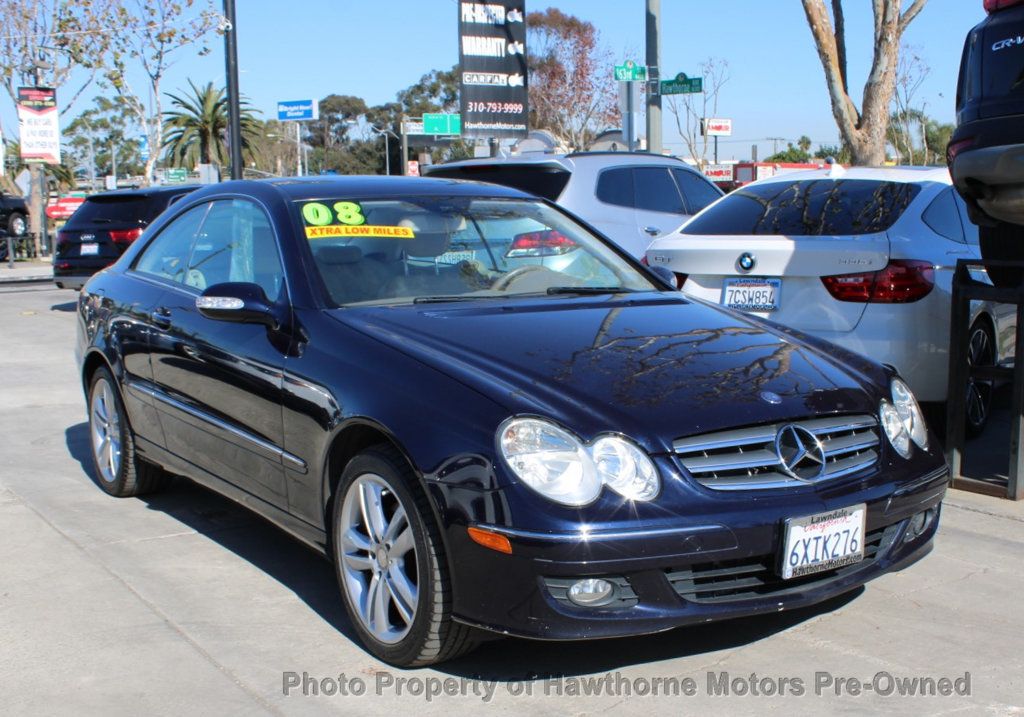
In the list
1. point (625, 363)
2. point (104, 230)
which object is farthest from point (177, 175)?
point (625, 363)

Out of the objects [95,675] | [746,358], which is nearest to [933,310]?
[746,358]

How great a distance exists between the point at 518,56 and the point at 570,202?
1421 centimetres

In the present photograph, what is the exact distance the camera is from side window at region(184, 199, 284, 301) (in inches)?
176

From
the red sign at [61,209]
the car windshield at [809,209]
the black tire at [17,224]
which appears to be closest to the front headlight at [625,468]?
the car windshield at [809,209]

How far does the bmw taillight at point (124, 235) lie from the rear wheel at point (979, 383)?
10.6m

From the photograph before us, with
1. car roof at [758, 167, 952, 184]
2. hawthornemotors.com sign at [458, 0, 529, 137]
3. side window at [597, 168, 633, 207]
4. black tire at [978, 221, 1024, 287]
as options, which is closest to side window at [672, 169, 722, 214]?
side window at [597, 168, 633, 207]

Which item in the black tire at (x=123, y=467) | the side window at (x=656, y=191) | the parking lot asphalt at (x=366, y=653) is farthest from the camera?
the side window at (x=656, y=191)

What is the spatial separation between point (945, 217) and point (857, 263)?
0.84m

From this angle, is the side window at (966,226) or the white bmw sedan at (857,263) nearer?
the white bmw sedan at (857,263)

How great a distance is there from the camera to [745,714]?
3.26m

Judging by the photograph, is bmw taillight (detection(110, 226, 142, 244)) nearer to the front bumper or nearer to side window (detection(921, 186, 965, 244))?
side window (detection(921, 186, 965, 244))

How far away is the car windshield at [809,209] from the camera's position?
6266 millimetres

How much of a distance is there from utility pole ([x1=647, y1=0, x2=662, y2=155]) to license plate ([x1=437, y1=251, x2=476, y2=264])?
11.4 meters

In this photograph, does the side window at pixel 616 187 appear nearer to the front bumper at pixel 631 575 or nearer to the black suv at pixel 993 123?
the black suv at pixel 993 123
